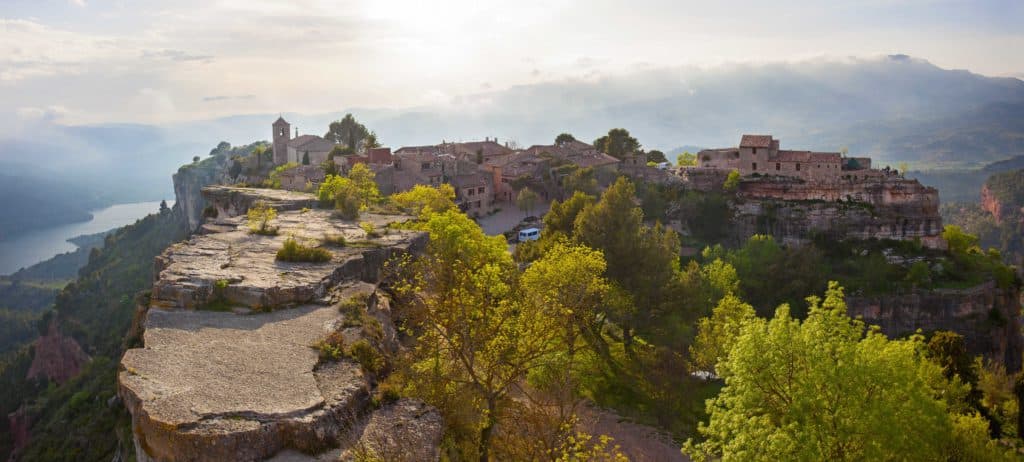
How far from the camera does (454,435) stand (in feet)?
58.5

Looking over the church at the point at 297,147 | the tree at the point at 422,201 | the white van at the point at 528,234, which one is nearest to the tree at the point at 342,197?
the tree at the point at 422,201

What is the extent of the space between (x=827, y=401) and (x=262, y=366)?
14179 millimetres

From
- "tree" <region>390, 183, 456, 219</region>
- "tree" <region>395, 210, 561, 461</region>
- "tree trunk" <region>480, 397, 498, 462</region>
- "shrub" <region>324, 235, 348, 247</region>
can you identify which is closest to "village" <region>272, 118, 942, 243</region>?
"tree" <region>390, 183, 456, 219</region>

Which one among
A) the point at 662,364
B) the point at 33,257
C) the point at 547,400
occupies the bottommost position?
the point at 33,257

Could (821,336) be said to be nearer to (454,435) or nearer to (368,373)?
(454,435)

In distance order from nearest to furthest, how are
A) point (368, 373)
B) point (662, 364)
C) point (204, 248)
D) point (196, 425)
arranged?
point (196, 425) < point (368, 373) < point (204, 248) < point (662, 364)

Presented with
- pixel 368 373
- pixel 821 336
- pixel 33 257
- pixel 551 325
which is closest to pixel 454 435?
pixel 368 373

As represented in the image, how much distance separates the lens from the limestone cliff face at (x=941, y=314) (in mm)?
51625

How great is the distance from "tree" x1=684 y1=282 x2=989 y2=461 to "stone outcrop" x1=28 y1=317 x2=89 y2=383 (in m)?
74.6

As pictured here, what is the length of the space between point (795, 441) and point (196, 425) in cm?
1321

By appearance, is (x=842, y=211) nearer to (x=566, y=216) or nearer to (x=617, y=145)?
(x=566, y=216)

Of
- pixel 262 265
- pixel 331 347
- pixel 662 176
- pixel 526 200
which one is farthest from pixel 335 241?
pixel 662 176

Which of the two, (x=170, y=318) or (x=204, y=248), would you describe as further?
(x=204, y=248)

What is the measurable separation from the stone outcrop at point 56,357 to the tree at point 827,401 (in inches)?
2936
